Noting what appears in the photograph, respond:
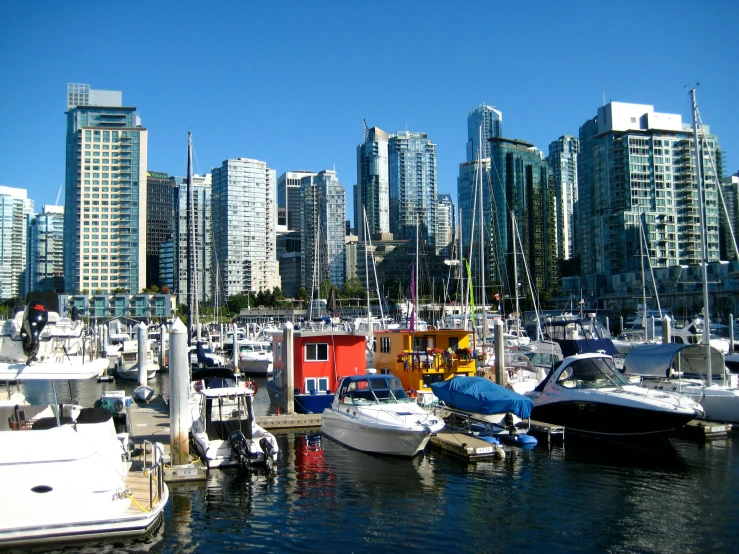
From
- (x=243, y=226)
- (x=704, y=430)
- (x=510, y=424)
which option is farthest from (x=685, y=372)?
(x=243, y=226)

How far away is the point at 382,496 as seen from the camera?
54.9 ft

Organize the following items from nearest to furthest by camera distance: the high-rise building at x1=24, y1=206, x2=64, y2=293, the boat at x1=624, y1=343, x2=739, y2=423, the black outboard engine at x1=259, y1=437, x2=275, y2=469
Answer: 1. the black outboard engine at x1=259, y1=437, x2=275, y2=469
2. the boat at x1=624, y1=343, x2=739, y2=423
3. the high-rise building at x1=24, y1=206, x2=64, y2=293

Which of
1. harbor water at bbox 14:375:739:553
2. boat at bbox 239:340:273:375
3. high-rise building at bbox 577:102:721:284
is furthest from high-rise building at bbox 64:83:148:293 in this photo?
harbor water at bbox 14:375:739:553

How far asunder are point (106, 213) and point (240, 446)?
128196mm

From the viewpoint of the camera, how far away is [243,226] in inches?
7008

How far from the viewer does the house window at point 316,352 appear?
28.2m

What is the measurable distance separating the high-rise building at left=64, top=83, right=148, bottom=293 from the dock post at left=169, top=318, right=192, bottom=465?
123629 millimetres

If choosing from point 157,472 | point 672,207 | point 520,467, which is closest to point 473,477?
point 520,467

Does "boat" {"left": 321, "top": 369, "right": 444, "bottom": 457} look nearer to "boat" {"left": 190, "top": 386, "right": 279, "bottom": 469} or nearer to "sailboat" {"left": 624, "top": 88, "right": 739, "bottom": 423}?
"boat" {"left": 190, "top": 386, "right": 279, "bottom": 469}

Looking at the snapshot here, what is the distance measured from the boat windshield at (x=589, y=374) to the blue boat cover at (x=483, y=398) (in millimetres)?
2724

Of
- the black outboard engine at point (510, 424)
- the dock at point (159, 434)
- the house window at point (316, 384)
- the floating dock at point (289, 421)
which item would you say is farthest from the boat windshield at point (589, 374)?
the dock at point (159, 434)

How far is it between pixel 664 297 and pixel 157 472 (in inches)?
3922

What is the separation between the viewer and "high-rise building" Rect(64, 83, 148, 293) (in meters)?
134

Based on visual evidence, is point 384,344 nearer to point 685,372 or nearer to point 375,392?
point 375,392
